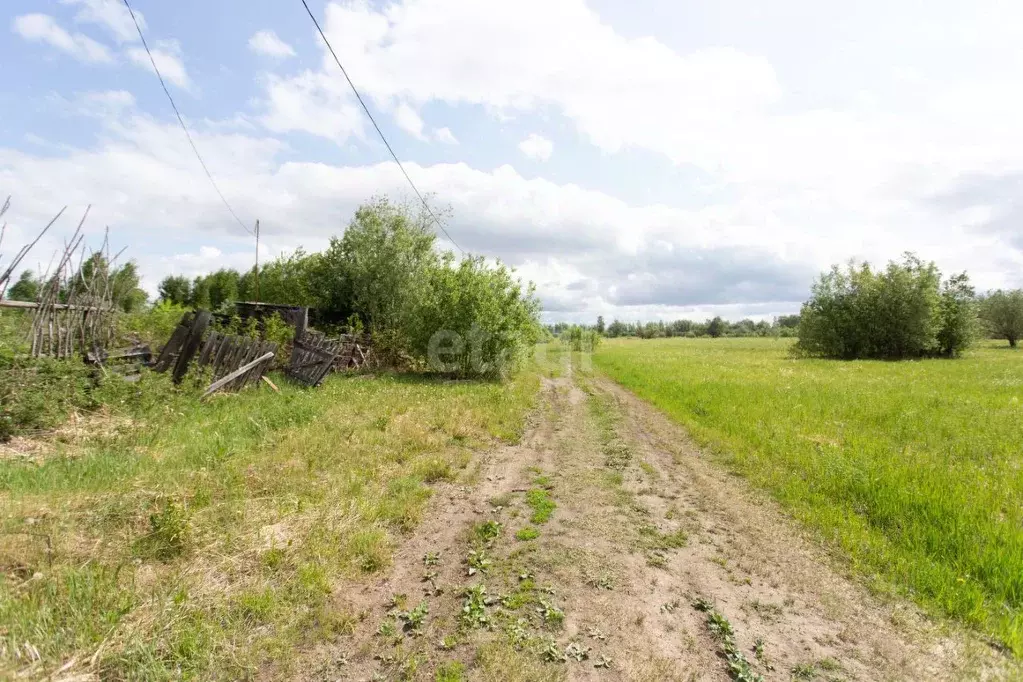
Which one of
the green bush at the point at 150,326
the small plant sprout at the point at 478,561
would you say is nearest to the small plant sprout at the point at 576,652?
the small plant sprout at the point at 478,561

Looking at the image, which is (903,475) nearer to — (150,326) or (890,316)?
(150,326)

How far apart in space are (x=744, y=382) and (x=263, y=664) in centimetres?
1886

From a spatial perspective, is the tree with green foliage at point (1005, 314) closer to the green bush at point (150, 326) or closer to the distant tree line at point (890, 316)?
the distant tree line at point (890, 316)

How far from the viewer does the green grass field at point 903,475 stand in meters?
4.57

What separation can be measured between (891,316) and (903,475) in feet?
141

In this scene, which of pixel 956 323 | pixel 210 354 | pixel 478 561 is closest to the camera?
pixel 478 561

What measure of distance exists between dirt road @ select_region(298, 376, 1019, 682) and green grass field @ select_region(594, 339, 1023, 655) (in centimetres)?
55

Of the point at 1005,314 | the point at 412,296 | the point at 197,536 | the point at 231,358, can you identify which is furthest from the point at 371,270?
the point at 1005,314

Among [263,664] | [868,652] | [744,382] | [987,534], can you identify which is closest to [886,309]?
[744,382]

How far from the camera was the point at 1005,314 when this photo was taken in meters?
59.9

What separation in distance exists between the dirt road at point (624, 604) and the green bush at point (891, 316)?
1749 inches

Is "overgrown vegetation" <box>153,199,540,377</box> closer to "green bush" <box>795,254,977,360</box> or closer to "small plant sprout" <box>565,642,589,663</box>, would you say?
"small plant sprout" <box>565,642,589,663</box>

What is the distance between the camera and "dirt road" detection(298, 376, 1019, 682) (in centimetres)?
336

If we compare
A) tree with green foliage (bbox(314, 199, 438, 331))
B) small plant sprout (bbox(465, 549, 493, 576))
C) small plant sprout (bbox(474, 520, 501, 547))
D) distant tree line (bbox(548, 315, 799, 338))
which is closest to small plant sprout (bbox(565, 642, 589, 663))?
small plant sprout (bbox(465, 549, 493, 576))
